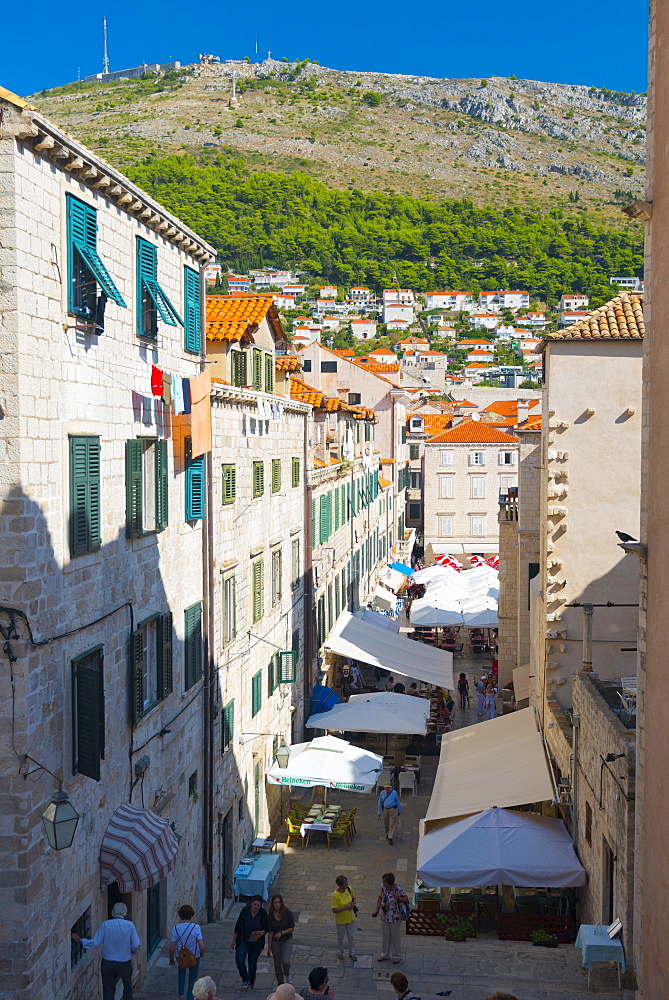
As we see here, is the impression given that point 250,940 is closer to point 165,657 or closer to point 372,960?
point 372,960

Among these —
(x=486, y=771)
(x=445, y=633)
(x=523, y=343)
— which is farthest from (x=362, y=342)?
(x=486, y=771)

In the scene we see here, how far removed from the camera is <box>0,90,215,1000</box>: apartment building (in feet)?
27.7

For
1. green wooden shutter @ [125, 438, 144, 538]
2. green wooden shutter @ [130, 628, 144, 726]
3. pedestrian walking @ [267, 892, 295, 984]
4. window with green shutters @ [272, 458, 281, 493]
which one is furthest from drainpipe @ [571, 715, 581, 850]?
window with green shutters @ [272, 458, 281, 493]

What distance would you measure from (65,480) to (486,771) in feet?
35.6

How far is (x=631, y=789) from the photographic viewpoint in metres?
10.7

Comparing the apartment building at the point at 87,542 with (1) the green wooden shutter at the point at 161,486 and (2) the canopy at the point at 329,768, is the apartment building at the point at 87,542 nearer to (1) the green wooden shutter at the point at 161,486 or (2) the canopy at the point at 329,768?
(1) the green wooden shutter at the point at 161,486

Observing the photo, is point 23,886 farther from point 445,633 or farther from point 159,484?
point 445,633

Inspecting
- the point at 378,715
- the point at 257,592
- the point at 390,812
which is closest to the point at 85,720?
the point at 257,592

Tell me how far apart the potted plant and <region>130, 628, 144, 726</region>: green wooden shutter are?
671cm

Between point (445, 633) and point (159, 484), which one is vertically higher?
point (159, 484)

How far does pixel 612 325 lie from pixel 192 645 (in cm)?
949

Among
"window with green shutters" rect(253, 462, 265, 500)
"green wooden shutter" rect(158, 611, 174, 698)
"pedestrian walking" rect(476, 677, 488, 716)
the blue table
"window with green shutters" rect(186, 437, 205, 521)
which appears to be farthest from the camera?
"pedestrian walking" rect(476, 677, 488, 716)

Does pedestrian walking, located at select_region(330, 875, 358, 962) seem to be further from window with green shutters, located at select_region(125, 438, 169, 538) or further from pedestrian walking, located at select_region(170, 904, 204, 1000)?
window with green shutters, located at select_region(125, 438, 169, 538)

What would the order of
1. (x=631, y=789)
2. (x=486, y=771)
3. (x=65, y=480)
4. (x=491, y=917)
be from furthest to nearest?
(x=486, y=771)
(x=491, y=917)
(x=631, y=789)
(x=65, y=480)
